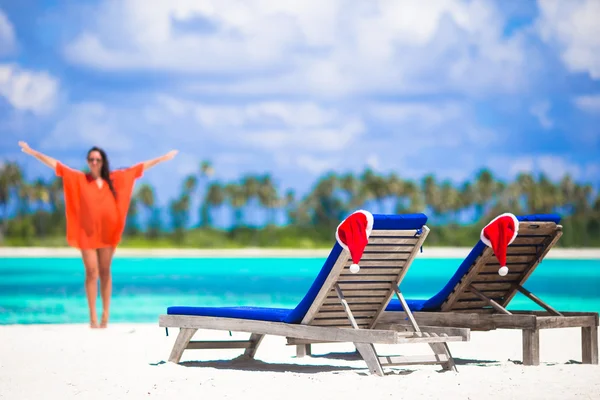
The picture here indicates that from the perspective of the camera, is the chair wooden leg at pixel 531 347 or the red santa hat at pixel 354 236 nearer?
the red santa hat at pixel 354 236

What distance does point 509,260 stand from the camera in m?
7.98

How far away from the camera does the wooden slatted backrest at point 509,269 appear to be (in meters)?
7.87

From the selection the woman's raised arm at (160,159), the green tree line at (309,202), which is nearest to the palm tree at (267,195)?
the green tree line at (309,202)

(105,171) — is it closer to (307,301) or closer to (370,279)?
(307,301)

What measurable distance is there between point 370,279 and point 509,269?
1.45m

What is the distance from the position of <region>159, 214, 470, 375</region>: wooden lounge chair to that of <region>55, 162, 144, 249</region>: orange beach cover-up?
3404mm

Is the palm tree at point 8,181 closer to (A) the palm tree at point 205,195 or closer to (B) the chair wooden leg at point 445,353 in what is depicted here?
(A) the palm tree at point 205,195

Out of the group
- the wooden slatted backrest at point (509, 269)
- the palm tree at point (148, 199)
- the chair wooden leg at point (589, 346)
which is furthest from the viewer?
the palm tree at point (148, 199)

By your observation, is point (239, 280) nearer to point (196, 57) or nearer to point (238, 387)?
point (238, 387)

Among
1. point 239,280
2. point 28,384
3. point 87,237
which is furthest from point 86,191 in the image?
point 239,280

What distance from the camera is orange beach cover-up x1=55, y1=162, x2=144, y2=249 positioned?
10.7m

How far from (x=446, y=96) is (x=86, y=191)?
108 m

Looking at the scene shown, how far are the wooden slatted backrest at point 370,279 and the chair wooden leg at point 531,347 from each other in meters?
1.12

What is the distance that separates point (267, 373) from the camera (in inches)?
289
